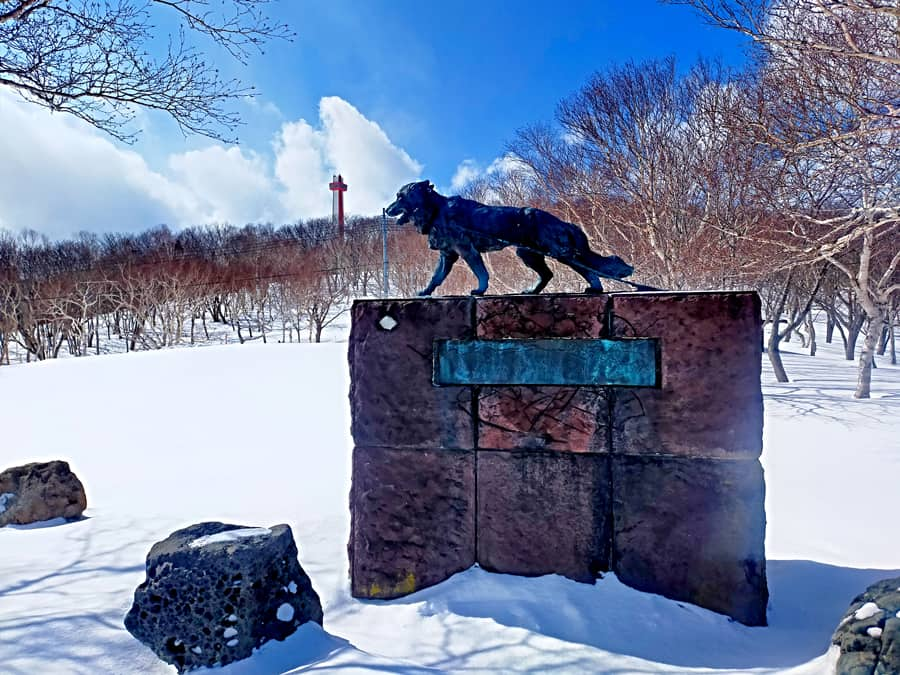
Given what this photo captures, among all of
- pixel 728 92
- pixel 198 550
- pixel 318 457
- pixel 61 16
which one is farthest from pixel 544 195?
pixel 198 550

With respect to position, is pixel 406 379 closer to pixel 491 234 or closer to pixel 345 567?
pixel 491 234

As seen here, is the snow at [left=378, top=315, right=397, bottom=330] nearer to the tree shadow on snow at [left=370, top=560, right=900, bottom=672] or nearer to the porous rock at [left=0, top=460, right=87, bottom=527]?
the tree shadow on snow at [left=370, top=560, right=900, bottom=672]

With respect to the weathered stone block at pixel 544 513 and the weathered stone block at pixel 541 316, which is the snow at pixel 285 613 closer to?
the weathered stone block at pixel 544 513

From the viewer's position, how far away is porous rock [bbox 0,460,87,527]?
4.64 m

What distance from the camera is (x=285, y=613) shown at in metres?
2.45

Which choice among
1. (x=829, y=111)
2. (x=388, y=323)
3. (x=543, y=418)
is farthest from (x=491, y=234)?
(x=829, y=111)

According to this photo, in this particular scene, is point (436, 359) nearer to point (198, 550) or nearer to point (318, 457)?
point (198, 550)

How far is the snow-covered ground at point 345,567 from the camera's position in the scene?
2471mm

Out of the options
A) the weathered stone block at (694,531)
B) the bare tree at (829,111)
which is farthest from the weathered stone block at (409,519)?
the bare tree at (829,111)

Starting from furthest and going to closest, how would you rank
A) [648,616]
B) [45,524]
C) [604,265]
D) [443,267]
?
[45,524], [443,267], [604,265], [648,616]

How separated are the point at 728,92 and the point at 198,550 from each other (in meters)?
11.9

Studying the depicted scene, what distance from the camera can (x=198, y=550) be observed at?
2.43m

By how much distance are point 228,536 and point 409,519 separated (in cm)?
103

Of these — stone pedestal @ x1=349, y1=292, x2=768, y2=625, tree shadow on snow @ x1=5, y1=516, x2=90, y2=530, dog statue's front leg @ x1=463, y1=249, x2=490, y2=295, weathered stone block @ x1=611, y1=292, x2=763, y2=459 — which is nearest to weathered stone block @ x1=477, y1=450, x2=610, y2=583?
stone pedestal @ x1=349, y1=292, x2=768, y2=625
